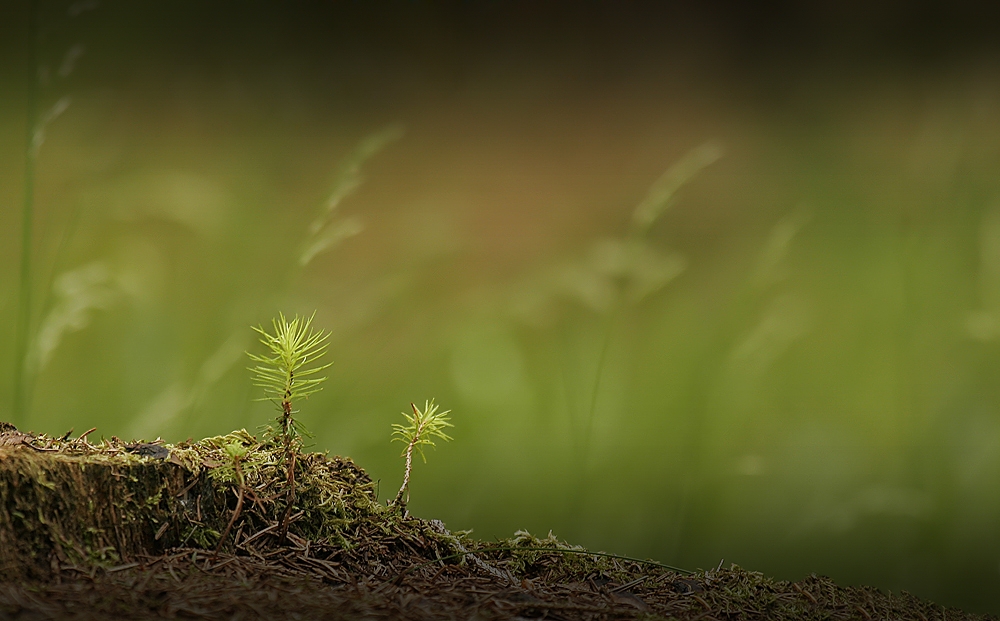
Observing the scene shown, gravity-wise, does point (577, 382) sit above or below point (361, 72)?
below

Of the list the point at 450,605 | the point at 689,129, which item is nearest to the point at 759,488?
the point at 689,129

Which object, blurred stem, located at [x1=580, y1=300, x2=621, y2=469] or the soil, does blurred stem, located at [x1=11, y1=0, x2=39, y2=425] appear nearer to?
the soil

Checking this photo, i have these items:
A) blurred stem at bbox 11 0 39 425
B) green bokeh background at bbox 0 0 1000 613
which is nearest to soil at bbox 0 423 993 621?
green bokeh background at bbox 0 0 1000 613

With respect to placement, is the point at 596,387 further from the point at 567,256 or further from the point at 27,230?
the point at 27,230

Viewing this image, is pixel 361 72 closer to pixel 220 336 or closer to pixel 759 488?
pixel 220 336

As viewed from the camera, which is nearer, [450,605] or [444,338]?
[450,605]

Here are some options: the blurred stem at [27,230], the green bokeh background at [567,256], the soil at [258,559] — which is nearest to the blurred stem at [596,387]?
the green bokeh background at [567,256]

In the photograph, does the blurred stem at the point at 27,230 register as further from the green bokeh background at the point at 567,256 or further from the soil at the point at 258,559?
the soil at the point at 258,559
